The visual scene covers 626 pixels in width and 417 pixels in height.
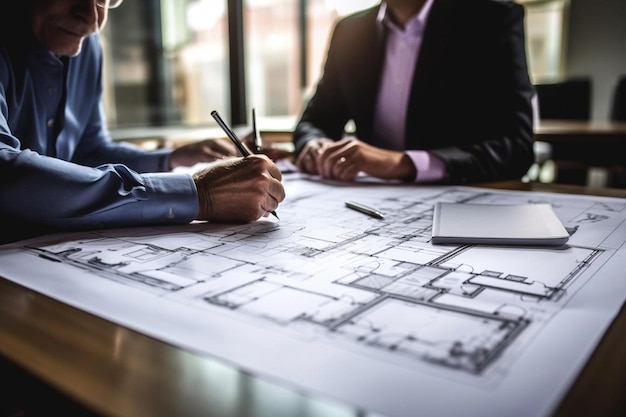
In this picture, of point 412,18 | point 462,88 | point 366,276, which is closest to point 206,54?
point 412,18

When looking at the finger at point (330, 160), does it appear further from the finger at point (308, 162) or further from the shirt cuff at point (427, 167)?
the shirt cuff at point (427, 167)

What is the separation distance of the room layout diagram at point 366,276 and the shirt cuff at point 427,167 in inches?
14.1

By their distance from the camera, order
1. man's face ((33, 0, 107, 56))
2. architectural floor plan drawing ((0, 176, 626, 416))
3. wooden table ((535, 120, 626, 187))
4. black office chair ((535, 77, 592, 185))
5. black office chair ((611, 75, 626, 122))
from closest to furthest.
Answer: architectural floor plan drawing ((0, 176, 626, 416)) < man's face ((33, 0, 107, 56)) < wooden table ((535, 120, 626, 187)) < black office chair ((611, 75, 626, 122)) < black office chair ((535, 77, 592, 185))

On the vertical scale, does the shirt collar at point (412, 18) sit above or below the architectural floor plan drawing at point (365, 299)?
above

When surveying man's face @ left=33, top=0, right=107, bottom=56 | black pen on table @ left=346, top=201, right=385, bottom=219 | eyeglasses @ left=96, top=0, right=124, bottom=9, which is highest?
eyeglasses @ left=96, top=0, right=124, bottom=9

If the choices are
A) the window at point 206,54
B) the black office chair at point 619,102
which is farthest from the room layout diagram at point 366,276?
the window at point 206,54

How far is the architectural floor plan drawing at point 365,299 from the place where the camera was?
390 mm

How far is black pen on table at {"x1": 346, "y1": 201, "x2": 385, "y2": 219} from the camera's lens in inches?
36.4

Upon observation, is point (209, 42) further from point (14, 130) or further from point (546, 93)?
point (14, 130)

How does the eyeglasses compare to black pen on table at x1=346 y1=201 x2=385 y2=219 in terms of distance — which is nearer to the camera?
black pen on table at x1=346 y1=201 x2=385 y2=219

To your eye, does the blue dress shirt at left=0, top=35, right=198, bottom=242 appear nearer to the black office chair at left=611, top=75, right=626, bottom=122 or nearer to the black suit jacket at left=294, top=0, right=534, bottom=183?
the black suit jacket at left=294, top=0, right=534, bottom=183

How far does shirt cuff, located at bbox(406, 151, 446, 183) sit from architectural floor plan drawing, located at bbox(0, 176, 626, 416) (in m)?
0.41

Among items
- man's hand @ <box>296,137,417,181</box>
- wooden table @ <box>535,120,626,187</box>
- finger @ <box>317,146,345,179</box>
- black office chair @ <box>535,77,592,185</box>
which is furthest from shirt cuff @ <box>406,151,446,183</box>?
black office chair @ <box>535,77,592,185</box>

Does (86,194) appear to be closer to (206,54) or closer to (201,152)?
(201,152)
